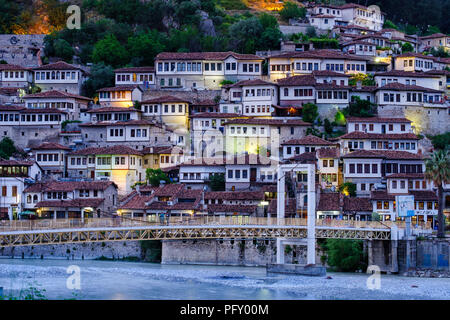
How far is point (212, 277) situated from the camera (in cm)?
4775

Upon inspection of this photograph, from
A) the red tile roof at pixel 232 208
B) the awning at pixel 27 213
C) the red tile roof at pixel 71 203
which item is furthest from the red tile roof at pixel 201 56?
the awning at pixel 27 213

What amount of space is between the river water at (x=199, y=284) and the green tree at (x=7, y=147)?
65.6ft

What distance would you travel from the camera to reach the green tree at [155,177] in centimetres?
6556

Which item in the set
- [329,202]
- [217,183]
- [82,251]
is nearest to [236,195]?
[217,183]

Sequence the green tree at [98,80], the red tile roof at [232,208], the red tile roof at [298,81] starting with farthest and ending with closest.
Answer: the green tree at [98,80], the red tile roof at [298,81], the red tile roof at [232,208]

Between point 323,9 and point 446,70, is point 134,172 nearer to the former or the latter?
point 446,70

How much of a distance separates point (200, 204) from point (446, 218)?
1822cm

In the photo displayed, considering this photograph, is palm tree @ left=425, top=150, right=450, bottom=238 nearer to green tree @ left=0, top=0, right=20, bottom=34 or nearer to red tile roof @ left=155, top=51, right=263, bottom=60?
red tile roof @ left=155, top=51, right=263, bottom=60

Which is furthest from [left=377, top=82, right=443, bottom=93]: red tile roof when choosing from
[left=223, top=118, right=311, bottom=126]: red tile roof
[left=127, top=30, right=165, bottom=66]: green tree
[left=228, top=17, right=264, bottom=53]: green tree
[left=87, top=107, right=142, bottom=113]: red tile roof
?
[left=127, top=30, right=165, bottom=66]: green tree

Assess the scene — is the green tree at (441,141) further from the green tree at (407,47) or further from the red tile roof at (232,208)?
the red tile roof at (232,208)

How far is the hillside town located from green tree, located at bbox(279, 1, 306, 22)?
13659 millimetres

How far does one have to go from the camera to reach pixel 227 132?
7056 centimetres

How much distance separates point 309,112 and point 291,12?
1359 inches
